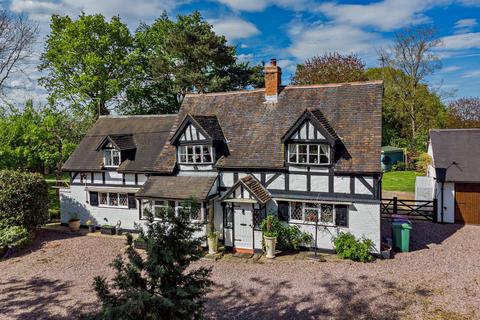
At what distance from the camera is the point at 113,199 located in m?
20.8

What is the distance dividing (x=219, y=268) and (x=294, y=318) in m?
5.00

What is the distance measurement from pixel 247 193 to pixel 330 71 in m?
33.2

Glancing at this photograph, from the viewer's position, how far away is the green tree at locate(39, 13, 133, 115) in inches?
1352

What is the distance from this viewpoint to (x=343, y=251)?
15047 mm

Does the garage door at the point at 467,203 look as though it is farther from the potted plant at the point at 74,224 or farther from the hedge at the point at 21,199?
the hedge at the point at 21,199

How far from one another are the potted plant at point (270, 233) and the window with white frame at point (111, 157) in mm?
10002

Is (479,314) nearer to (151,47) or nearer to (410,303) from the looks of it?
(410,303)

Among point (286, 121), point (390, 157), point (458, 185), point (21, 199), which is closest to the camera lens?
point (286, 121)

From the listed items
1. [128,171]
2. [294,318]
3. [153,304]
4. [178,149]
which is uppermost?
[178,149]

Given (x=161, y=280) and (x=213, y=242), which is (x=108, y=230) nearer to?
(x=213, y=242)

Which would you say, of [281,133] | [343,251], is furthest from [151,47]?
[343,251]

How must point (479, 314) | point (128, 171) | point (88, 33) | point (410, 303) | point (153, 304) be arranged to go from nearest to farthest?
1. point (153, 304)
2. point (479, 314)
3. point (410, 303)
4. point (128, 171)
5. point (88, 33)

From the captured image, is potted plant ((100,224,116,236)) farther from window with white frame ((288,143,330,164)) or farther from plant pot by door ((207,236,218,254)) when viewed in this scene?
window with white frame ((288,143,330,164))

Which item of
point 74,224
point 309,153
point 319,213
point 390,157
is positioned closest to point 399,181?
point 390,157
